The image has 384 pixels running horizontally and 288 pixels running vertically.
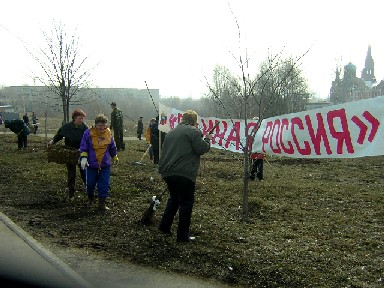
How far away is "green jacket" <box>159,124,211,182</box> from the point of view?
223 inches

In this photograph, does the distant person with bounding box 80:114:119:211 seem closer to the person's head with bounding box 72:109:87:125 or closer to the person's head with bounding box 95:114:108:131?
the person's head with bounding box 95:114:108:131

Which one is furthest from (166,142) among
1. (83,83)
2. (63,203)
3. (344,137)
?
(83,83)

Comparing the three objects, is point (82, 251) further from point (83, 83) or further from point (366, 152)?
point (83, 83)

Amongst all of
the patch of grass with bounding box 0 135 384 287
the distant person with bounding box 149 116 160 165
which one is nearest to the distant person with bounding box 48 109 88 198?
the patch of grass with bounding box 0 135 384 287

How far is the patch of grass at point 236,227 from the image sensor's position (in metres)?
4.67

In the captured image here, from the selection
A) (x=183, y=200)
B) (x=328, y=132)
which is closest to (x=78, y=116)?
(x=183, y=200)

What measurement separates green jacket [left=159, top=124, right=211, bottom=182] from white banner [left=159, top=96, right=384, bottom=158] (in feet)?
4.82

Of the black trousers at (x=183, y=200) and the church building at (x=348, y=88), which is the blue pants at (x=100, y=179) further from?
the church building at (x=348, y=88)

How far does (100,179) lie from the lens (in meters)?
7.48

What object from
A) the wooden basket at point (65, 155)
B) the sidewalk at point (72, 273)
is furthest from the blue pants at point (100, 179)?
the sidewalk at point (72, 273)

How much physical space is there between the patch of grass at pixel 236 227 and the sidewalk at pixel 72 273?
21cm

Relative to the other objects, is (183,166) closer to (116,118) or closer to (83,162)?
(83,162)

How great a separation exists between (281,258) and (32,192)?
6.12m

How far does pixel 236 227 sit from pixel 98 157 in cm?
266
